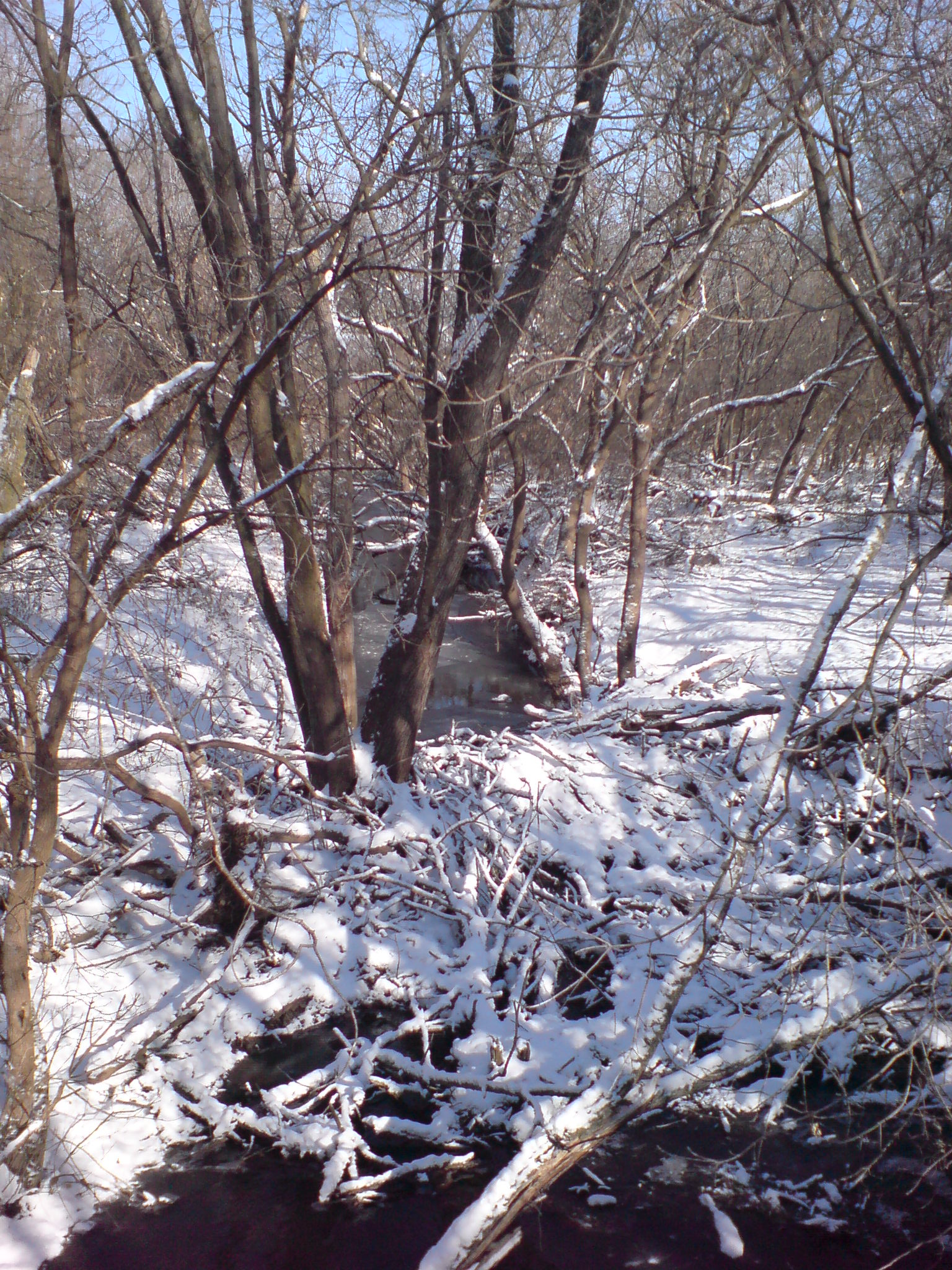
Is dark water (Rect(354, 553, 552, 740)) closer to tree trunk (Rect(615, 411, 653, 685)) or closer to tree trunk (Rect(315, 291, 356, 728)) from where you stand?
tree trunk (Rect(615, 411, 653, 685))

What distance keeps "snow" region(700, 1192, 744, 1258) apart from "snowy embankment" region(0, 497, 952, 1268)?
1.74 ft

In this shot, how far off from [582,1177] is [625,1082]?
61 cm

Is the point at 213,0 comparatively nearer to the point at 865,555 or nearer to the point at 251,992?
the point at 865,555

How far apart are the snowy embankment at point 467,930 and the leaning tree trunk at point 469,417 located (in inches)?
23.3

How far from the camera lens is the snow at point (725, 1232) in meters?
4.18

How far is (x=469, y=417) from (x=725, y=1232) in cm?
514

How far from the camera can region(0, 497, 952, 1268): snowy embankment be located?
4605mm

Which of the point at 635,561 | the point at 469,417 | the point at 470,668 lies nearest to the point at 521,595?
the point at 635,561

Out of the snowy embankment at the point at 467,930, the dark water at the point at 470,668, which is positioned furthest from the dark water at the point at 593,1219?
the dark water at the point at 470,668

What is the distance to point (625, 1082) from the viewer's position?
446cm

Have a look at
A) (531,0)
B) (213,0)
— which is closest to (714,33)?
(531,0)

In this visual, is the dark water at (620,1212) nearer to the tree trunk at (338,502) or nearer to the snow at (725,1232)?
the snow at (725,1232)

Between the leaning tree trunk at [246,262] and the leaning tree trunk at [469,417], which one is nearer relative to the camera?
the leaning tree trunk at [246,262]

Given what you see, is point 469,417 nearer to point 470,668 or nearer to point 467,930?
point 467,930
